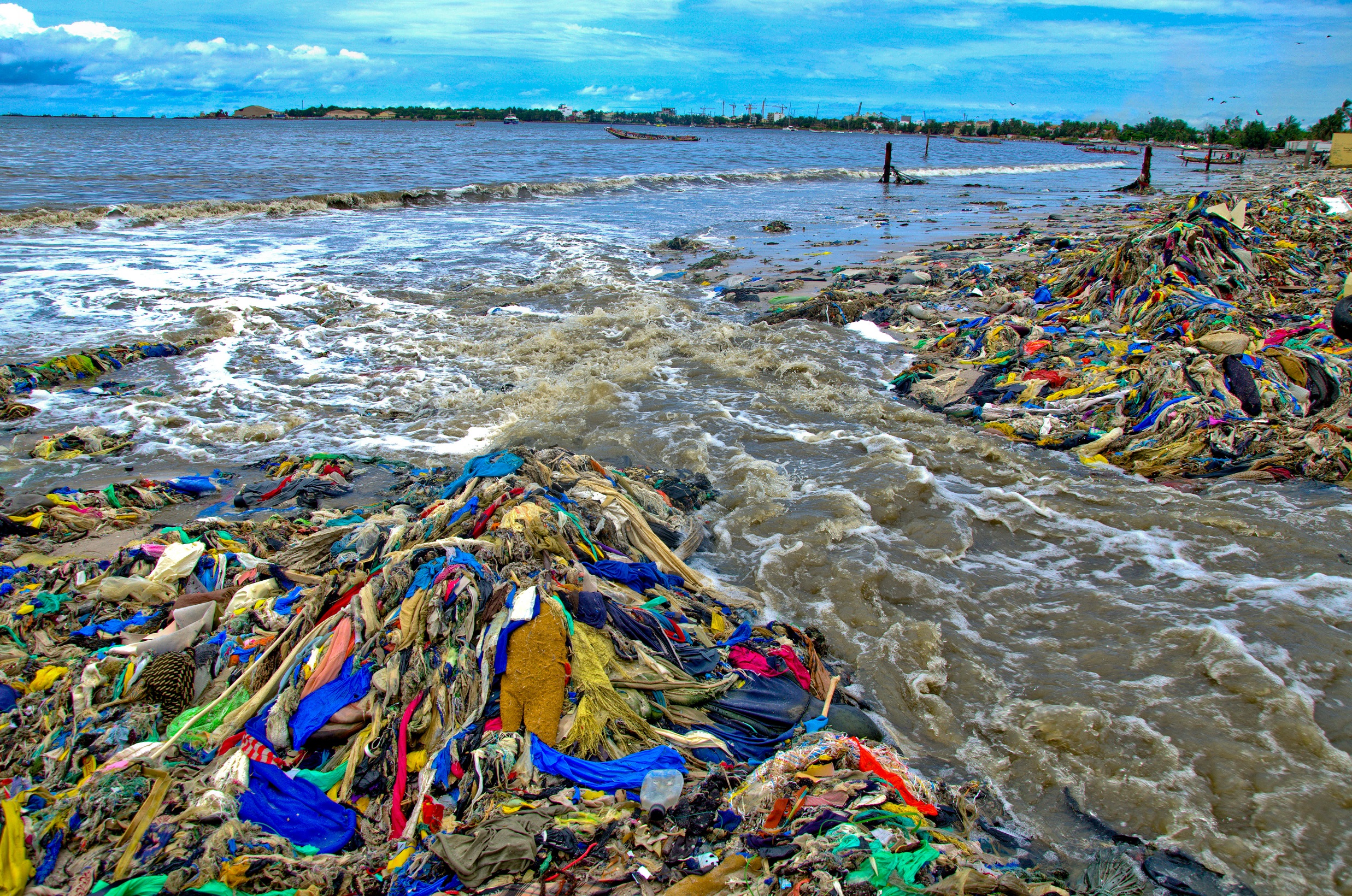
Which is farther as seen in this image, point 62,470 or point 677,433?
point 677,433

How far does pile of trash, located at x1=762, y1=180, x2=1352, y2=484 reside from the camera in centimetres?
669

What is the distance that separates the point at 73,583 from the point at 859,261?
16019 millimetres

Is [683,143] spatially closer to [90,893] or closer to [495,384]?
[495,384]

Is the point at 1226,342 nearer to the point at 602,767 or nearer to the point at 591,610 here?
the point at 591,610

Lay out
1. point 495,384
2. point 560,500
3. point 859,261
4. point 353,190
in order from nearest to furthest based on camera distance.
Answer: point 560,500 → point 495,384 → point 859,261 → point 353,190

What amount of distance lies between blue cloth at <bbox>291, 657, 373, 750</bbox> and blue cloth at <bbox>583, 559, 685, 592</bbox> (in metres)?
1.46

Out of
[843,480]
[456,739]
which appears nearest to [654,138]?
[843,480]

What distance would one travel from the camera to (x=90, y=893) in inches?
102

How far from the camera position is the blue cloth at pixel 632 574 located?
4.51 meters

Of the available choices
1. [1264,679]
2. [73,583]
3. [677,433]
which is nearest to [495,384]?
[677,433]

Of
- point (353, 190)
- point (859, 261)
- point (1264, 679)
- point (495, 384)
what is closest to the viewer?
point (1264, 679)

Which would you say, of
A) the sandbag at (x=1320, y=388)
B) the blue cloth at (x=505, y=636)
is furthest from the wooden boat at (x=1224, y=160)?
the blue cloth at (x=505, y=636)

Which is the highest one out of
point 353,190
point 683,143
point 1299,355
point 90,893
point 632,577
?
point 683,143

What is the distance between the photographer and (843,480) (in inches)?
267
